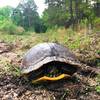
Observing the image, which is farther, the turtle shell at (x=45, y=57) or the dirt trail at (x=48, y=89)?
the turtle shell at (x=45, y=57)

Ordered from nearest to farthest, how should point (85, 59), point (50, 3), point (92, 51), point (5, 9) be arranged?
1. point (85, 59)
2. point (92, 51)
3. point (50, 3)
4. point (5, 9)

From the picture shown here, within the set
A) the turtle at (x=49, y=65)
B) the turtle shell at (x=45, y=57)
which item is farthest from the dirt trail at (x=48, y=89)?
the turtle shell at (x=45, y=57)

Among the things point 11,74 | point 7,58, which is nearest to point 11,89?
point 11,74

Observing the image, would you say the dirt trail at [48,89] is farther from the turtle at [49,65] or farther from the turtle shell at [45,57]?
the turtle shell at [45,57]

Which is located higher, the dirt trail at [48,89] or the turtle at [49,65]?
the turtle at [49,65]

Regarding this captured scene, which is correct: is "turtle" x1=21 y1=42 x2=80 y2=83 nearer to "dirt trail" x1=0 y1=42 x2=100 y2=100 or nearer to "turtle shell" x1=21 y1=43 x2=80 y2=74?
"turtle shell" x1=21 y1=43 x2=80 y2=74

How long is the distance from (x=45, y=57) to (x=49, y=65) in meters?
0.13

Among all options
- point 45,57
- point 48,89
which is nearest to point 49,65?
point 45,57

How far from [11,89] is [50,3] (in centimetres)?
2233

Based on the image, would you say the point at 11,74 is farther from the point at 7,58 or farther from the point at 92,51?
the point at 92,51

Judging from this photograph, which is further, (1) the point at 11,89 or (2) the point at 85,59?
(2) the point at 85,59

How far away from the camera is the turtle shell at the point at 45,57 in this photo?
4.46 meters

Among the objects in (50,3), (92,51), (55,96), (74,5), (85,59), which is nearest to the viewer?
(55,96)

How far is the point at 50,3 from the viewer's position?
86.5 feet
